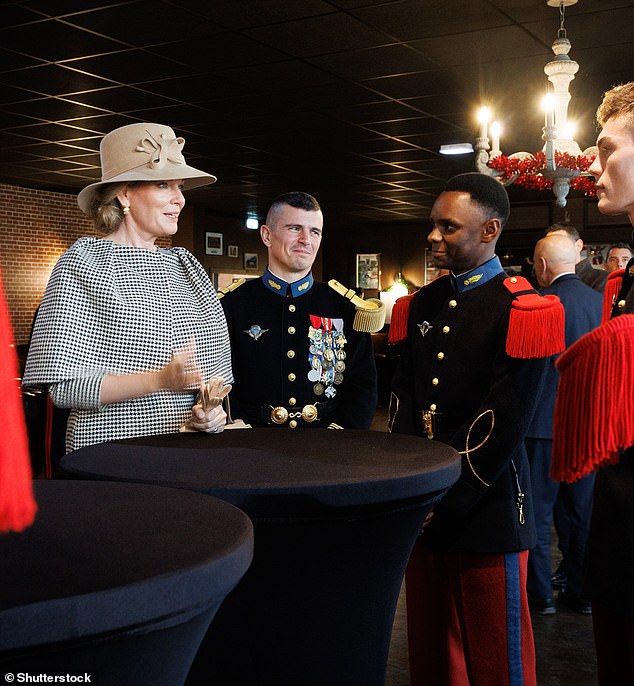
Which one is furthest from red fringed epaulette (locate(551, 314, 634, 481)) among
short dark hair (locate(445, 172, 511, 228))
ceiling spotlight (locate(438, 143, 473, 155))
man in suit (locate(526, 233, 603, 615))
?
ceiling spotlight (locate(438, 143, 473, 155))

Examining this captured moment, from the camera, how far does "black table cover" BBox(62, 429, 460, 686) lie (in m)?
1.53

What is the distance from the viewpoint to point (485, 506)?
7.61ft

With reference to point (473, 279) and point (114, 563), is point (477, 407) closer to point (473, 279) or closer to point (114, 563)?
point (473, 279)

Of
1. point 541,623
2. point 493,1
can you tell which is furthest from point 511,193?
point 541,623

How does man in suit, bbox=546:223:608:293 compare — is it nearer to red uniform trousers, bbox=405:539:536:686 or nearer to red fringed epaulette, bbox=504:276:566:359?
red fringed epaulette, bbox=504:276:566:359

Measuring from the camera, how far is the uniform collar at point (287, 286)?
2891 mm

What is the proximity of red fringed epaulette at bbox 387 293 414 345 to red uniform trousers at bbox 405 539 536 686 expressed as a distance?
1.98ft

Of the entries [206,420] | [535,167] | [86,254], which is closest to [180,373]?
[206,420]

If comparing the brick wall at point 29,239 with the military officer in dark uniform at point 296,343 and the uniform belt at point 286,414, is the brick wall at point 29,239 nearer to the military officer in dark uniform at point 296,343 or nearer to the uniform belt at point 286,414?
the military officer in dark uniform at point 296,343

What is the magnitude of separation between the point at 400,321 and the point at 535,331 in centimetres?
54

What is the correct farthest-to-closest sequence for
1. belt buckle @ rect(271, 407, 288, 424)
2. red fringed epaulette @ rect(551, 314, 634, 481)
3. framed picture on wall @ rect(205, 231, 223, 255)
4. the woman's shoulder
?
framed picture on wall @ rect(205, 231, 223, 255), belt buckle @ rect(271, 407, 288, 424), the woman's shoulder, red fringed epaulette @ rect(551, 314, 634, 481)

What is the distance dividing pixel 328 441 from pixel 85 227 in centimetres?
1194

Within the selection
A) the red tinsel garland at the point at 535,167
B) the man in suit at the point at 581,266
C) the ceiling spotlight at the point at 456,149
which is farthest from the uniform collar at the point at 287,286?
the ceiling spotlight at the point at 456,149

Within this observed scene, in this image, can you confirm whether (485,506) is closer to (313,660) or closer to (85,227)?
(313,660)
